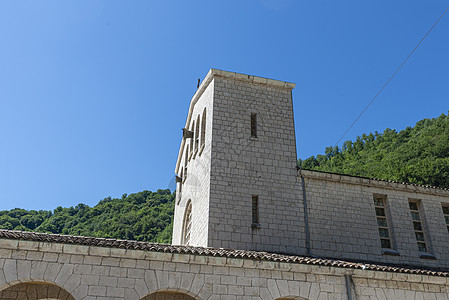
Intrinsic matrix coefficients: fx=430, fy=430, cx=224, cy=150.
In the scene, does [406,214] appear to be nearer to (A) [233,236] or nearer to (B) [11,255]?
(A) [233,236]

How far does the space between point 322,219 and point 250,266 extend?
6631 mm

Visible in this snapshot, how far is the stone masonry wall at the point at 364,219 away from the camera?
58.5 feet

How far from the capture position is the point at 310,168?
53.8 metres

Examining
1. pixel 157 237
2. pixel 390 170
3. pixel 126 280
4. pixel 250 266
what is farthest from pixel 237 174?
pixel 157 237

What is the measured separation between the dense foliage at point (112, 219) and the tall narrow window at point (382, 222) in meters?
25.9

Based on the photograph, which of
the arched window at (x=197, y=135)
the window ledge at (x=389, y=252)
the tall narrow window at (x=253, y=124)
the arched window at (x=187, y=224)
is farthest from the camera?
the arched window at (x=197, y=135)

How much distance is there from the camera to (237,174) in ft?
58.9

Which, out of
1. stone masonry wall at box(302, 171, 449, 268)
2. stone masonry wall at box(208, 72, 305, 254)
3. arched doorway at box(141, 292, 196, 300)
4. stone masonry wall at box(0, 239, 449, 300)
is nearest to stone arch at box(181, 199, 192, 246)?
stone masonry wall at box(208, 72, 305, 254)

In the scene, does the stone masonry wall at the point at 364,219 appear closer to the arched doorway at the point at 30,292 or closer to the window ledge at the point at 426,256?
the window ledge at the point at 426,256

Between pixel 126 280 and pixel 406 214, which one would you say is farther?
pixel 406 214

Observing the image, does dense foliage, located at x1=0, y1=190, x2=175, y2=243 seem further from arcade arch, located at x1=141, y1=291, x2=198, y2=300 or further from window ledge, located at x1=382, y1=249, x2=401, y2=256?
arcade arch, located at x1=141, y1=291, x2=198, y2=300

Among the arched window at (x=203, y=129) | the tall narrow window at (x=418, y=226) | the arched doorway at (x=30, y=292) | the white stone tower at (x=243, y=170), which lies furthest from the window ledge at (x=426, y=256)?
the arched doorway at (x=30, y=292)

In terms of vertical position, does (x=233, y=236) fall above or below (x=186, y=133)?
below

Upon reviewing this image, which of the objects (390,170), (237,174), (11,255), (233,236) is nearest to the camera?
(11,255)
